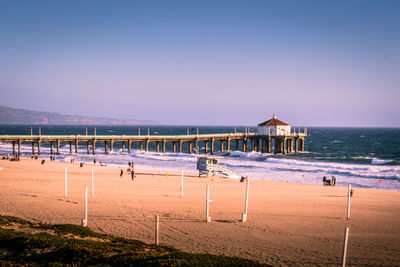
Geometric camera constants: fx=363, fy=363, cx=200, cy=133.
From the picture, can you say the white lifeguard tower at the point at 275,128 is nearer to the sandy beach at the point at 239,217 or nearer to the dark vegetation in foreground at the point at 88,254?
the sandy beach at the point at 239,217

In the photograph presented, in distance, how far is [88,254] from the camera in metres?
9.59

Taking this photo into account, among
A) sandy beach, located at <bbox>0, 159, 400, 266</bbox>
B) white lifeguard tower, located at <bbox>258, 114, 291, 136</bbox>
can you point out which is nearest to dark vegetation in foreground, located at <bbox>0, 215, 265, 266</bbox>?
sandy beach, located at <bbox>0, 159, 400, 266</bbox>

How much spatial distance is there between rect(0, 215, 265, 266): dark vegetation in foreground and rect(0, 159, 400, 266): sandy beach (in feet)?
6.22

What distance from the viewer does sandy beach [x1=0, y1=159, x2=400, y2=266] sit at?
1237 cm

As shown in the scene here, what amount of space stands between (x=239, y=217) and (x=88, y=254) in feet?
29.6

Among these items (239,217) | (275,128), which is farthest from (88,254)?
(275,128)

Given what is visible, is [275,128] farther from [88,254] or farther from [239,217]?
[88,254]

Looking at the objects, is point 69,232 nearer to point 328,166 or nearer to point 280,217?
point 280,217

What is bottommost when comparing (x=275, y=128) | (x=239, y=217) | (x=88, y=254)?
(x=239, y=217)

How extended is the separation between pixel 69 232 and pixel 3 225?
9.04 feet

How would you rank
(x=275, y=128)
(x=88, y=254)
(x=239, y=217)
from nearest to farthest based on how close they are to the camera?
1. (x=88, y=254)
2. (x=239, y=217)
3. (x=275, y=128)

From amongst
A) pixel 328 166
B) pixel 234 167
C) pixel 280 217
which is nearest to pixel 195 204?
pixel 280 217

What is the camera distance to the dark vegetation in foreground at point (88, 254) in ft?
30.0

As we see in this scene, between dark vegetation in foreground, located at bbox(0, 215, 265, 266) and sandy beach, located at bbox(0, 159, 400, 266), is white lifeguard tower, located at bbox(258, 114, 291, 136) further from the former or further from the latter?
dark vegetation in foreground, located at bbox(0, 215, 265, 266)
